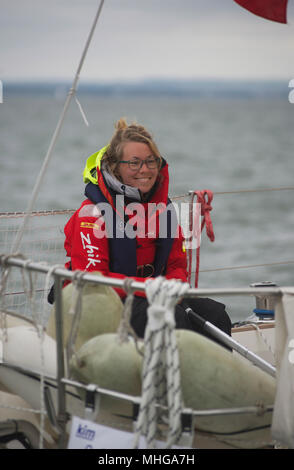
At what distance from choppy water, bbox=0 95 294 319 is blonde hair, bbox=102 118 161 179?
0.57 ft

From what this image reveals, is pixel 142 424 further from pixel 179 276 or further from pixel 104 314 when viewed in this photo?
pixel 179 276

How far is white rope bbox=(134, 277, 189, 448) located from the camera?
80.7 inches

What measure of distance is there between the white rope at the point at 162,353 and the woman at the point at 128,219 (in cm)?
63

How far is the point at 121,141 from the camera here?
2994mm

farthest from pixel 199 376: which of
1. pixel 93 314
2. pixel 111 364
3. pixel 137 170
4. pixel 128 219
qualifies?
pixel 137 170

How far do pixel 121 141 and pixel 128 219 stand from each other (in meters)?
0.34

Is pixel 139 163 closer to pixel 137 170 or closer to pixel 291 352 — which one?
pixel 137 170

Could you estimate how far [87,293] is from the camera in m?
2.31

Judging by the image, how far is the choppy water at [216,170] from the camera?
12.9 meters

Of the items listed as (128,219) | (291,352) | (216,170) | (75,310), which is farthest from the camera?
(216,170)

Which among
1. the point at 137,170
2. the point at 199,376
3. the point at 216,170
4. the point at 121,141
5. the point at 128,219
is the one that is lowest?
the point at 199,376

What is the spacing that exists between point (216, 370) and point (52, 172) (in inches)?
955

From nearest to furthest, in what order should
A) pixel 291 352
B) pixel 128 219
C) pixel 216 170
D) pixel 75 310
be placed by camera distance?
pixel 291 352 → pixel 75 310 → pixel 128 219 → pixel 216 170
